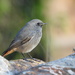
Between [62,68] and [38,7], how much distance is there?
5.85m

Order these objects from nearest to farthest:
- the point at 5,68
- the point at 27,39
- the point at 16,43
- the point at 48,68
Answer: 1. the point at 48,68
2. the point at 5,68
3. the point at 16,43
4. the point at 27,39

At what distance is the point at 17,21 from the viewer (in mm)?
10898

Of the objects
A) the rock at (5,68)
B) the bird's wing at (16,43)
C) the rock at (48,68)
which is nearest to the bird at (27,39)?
the bird's wing at (16,43)

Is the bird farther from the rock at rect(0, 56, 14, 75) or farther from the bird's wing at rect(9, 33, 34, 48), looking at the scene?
the rock at rect(0, 56, 14, 75)

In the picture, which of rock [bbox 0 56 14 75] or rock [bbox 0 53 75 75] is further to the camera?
rock [bbox 0 56 14 75]

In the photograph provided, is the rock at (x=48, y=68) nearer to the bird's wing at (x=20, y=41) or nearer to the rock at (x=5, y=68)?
the rock at (x=5, y=68)

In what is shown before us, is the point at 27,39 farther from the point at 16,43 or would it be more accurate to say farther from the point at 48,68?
the point at 48,68

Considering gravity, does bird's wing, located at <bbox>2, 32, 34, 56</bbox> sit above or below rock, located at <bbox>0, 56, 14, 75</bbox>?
below

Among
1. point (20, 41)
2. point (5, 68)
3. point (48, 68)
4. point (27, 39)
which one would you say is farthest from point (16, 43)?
point (48, 68)

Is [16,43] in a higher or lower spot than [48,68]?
lower

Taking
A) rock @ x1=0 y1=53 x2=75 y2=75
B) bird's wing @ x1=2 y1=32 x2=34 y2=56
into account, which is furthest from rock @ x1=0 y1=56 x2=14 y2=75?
bird's wing @ x1=2 y1=32 x2=34 y2=56

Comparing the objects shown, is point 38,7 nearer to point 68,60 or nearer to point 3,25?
point 3,25

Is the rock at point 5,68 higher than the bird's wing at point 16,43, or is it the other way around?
the rock at point 5,68

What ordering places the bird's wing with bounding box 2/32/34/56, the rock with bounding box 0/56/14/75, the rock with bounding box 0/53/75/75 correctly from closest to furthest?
the rock with bounding box 0/53/75/75 < the rock with bounding box 0/56/14/75 < the bird's wing with bounding box 2/32/34/56
